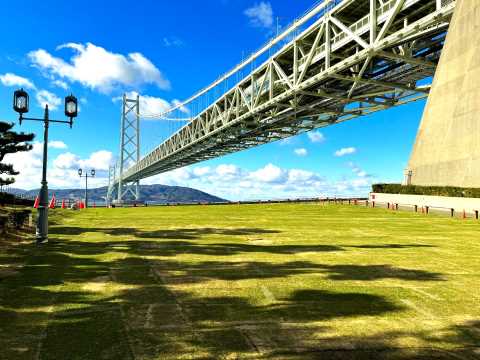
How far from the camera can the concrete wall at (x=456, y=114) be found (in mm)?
21938

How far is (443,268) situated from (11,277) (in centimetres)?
843

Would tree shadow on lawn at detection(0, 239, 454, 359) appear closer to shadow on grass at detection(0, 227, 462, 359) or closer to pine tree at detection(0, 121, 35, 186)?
shadow on grass at detection(0, 227, 462, 359)

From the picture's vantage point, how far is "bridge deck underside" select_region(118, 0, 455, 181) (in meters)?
28.5

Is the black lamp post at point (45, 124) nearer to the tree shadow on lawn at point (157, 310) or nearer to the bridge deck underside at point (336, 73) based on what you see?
the tree shadow on lawn at point (157, 310)

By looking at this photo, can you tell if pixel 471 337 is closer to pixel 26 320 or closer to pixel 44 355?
pixel 44 355

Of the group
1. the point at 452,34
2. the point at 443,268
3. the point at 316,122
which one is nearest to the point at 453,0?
the point at 452,34

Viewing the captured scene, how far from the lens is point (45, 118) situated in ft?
39.0

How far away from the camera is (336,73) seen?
35.0 metres

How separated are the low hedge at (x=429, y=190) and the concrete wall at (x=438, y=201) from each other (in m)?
0.33

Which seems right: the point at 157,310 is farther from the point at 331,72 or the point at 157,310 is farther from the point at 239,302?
the point at 331,72

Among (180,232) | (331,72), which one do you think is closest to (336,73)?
(331,72)

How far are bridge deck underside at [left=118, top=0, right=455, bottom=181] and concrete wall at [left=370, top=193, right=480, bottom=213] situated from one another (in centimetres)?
1171

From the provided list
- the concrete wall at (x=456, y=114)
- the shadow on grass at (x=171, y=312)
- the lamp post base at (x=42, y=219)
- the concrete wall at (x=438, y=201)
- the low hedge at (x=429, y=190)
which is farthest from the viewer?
the concrete wall at (x=456, y=114)

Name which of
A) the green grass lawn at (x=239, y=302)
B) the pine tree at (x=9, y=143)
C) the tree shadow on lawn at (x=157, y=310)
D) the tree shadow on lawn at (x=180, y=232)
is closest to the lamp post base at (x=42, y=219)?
the green grass lawn at (x=239, y=302)
